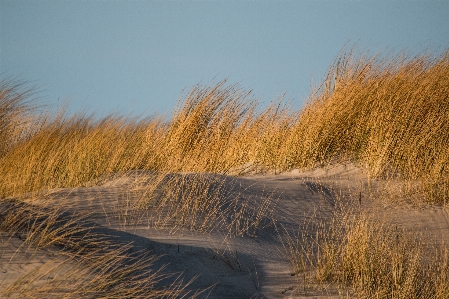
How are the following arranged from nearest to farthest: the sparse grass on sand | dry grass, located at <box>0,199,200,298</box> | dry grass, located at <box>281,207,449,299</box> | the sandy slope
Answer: dry grass, located at <box>0,199,200,298</box> → dry grass, located at <box>281,207,449,299</box> → the sandy slope → the sparse grass on sand

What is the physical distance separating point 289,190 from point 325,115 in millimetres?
1514

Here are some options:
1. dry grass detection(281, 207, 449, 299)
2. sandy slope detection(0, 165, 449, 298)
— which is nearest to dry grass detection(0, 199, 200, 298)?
sandy slope detection(0, 165, 449, 298)

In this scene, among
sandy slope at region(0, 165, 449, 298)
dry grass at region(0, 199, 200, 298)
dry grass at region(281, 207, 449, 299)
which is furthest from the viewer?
sandy slope at region(0, 165, 449, 298)

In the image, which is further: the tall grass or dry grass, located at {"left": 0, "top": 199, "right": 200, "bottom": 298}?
the tall grass

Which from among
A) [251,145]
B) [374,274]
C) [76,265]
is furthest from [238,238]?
[251,145]

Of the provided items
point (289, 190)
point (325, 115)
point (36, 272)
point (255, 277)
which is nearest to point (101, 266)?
point (36, 272)

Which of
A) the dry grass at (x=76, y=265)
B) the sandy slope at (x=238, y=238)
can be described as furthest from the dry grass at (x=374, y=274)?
the dry grass at (x=76, y=265)

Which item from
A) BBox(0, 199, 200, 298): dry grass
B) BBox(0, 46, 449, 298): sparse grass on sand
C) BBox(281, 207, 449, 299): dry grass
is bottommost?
BBox(281, 207, 449, 299): dry grass

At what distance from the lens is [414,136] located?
6.04m

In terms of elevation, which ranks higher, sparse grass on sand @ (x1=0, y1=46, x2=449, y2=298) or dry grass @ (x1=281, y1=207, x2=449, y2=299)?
sparse grass on sand @ (x1=0, y1=46, x2=449, y2=298)

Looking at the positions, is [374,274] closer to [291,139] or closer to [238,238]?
[238,238]

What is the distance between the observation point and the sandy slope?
3.00 metres

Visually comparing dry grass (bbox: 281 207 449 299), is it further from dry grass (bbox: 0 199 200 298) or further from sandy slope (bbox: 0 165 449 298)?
dry grass (bbox: 0 199 200 298)

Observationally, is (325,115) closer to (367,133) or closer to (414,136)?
(367,133)
